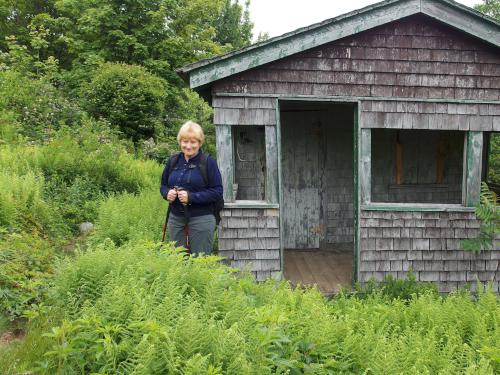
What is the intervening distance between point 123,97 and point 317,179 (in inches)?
Answer: 282

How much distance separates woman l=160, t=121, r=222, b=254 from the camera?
428 centimetres

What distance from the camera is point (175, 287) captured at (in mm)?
2822

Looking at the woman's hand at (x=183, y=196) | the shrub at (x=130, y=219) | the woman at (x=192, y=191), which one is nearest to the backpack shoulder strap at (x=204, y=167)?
the woman at (x=192, y=191)

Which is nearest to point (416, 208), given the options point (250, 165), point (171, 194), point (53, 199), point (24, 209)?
point (250, 165)

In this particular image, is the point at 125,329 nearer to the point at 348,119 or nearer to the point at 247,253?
the point at 247,253

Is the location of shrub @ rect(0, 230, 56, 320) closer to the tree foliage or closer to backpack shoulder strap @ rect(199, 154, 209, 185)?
backpack shoulder strap @ rect(199, 154, 209, 185)

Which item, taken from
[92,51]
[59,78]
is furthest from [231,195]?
[92,51]

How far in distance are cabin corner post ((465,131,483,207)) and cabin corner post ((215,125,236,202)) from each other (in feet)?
11.5

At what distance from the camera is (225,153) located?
5676 millimetres

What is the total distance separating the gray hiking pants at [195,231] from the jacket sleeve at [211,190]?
9.6 inches

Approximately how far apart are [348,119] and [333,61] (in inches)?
101

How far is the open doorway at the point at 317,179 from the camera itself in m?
8.07

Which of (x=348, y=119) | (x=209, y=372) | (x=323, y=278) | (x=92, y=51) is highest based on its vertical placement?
(x=92, y=51)

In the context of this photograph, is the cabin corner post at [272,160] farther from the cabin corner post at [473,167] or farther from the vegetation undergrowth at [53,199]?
the cabin corner post at [473,167]
